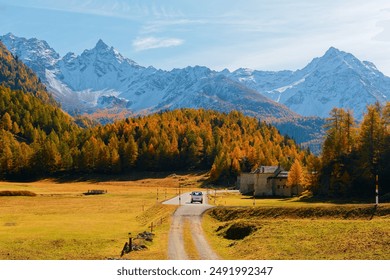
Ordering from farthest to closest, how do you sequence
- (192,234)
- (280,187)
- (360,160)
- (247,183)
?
(247,183), (280,187), (360,160), (192,234)

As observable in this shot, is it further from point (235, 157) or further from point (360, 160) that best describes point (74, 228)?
point (235, 157)

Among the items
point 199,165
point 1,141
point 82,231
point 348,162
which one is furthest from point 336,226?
point 1,141

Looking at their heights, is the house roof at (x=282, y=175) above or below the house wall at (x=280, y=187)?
above

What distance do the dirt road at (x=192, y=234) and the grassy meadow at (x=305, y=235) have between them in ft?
3.96

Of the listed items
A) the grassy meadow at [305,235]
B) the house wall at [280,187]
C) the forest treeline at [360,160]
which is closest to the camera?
the grassy meadow at [305,235]

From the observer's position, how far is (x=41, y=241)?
153 ft

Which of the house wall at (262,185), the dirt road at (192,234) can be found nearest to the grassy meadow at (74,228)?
the dirt road at (192,234)

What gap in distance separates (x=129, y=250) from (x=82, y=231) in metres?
15.0

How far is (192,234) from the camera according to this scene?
4903cm

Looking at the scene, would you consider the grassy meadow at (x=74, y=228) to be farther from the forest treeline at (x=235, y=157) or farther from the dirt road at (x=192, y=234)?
the forest treeline at (x=235, y=157)

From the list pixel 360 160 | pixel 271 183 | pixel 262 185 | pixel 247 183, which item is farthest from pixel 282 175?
pixel 360 160

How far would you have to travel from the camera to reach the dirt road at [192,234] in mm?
37281

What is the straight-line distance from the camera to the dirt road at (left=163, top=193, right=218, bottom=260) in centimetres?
3728

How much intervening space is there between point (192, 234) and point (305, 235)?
1308 centimetres
